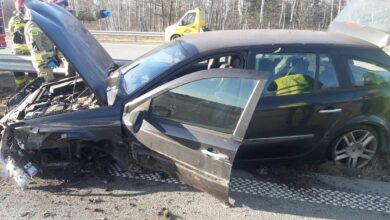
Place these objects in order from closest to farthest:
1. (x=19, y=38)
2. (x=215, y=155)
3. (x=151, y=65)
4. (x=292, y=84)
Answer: (x=215, y=155) < (x=292, y=84) < (x=151, y=65) < (x=19, y=38)

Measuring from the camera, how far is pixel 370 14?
5613 mm

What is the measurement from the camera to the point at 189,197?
371 centimetres

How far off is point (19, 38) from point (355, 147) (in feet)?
20.8

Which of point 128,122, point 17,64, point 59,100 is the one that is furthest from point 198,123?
point 17,64

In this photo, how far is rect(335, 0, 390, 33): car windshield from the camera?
5.38 metres

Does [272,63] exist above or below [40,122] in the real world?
above

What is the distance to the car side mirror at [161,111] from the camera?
3.36m

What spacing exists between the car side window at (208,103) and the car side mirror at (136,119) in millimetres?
90

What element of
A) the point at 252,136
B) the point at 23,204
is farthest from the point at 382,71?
the point at 23,204

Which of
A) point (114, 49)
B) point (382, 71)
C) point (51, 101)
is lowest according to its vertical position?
point (114, 49)

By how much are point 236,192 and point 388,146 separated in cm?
188

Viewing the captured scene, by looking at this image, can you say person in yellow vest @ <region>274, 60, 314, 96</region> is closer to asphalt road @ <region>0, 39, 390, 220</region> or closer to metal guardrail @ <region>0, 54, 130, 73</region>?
asphalt road @ <region>0, 39, 390, 220</region>

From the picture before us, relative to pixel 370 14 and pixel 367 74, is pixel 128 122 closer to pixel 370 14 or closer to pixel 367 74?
pixel 367 74

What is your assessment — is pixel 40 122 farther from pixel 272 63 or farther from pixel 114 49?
pixel 114 49
